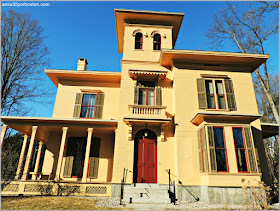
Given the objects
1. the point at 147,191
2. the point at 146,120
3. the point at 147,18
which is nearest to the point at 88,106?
the point at 146,120

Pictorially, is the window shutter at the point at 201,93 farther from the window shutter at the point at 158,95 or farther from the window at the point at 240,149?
the window shutter at the point at 158,95

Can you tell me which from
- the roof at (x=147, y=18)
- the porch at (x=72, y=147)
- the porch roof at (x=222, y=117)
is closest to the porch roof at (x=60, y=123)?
the porch at (x=72, y=147)

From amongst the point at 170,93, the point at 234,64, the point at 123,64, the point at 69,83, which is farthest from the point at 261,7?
the point at 69,83

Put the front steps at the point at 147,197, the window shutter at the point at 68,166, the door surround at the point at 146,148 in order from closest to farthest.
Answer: the front steps at the point at 147,197
the door surround at the point at 146,148
the window shutter at the point at 68,166

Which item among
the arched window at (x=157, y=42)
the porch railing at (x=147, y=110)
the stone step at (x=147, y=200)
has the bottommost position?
the stone step at (x=147, y=200)

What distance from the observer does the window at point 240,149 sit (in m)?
8.70

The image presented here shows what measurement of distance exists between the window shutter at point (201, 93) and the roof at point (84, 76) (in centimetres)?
544

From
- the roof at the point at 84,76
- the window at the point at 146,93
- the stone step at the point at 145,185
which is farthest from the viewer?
the roof at the point at 84,76

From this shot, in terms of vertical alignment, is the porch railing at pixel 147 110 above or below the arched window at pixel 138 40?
below

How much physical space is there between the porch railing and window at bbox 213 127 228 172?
3.08m

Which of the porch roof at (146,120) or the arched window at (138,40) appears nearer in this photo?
the porch roof at (146,120)

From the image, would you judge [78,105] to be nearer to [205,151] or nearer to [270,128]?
[205,151]

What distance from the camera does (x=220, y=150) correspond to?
8.95 metres

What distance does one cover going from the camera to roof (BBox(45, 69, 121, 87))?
12883 millimetres
